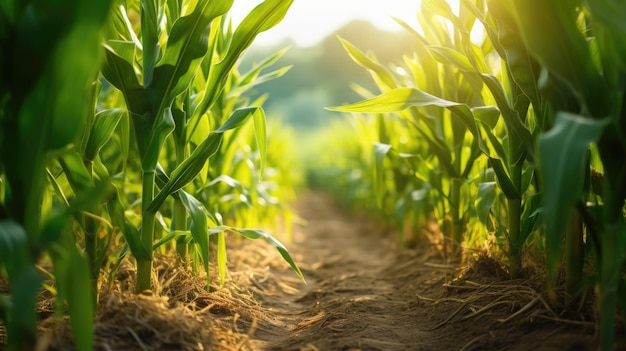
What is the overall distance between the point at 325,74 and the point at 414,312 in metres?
42.6

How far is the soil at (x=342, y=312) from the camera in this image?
49.6 inches

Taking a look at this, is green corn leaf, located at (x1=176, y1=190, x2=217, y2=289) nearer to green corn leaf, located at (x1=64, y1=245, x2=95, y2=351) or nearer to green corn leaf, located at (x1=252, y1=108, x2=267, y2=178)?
green corn leaf, located at (x1=252, y1=108, x2=267, y2=178)

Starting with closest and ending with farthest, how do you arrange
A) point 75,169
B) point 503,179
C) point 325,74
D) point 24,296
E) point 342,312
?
point 24,296 < point 75,169 < point 503,179 < point 342,312 < point 325,74

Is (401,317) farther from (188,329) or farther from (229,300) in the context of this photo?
(188,329)

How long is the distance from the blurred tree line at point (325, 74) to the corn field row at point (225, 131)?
29409 mm

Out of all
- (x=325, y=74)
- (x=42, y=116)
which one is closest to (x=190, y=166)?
(x=42, y=116)

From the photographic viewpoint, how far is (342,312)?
174 centimetres

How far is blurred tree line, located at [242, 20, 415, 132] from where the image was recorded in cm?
3678

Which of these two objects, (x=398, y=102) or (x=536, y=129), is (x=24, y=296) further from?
(x=536, y=129)

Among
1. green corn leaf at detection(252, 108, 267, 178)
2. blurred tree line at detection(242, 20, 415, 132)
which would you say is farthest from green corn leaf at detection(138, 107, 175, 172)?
blurred tree line at detection(242, 20, 415, 132)

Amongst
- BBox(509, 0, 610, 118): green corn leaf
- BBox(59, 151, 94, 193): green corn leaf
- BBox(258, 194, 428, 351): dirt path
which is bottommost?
BBox(258, 194, 428, 351): dirt path

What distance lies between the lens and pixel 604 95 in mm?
1120

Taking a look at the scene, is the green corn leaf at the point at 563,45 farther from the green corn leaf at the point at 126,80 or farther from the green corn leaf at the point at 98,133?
the green corn leaf at the point at 98,133

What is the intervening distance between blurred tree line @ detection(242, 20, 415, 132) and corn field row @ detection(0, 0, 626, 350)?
2941cm
